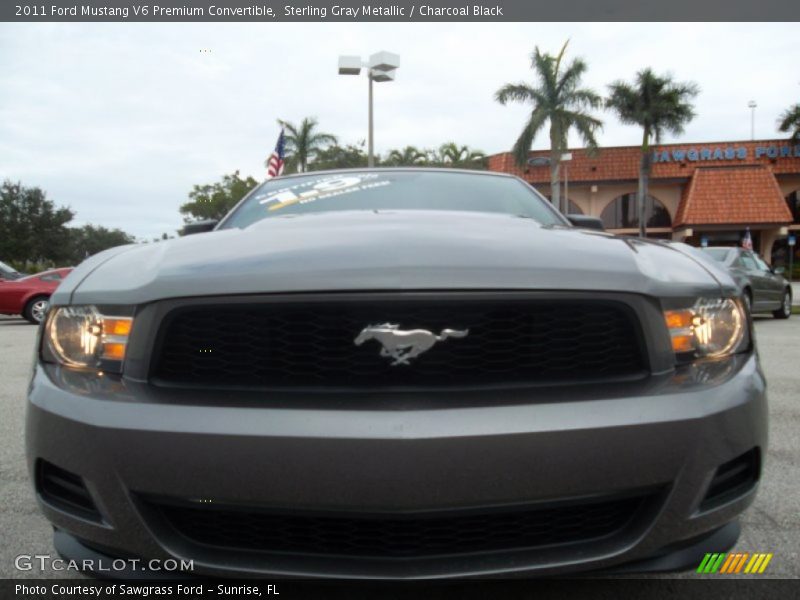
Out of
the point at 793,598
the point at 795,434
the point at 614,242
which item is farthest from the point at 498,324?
the point at 795,434

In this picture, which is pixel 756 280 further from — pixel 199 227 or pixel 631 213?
pixel 631 213

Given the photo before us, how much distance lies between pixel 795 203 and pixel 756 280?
3138cm

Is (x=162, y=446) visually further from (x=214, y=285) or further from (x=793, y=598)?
(x=793, y=598)

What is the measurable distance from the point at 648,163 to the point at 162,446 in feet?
120

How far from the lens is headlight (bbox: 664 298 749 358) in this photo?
1591 mm

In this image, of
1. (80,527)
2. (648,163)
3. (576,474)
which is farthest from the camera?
(648,163)

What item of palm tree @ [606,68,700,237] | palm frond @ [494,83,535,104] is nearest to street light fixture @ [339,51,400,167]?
palm frond @ [494,83,535,104]

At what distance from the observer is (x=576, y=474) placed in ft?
4.54

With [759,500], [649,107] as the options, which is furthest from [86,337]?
[649,107]

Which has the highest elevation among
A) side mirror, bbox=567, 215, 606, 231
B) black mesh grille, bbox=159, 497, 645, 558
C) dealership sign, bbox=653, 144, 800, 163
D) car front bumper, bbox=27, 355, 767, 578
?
dealership sign, bbox=653, 144, 800, 163

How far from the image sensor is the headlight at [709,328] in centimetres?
159

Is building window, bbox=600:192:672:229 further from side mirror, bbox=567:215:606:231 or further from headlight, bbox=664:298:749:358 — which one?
headlight, bbox=664:298:749:358

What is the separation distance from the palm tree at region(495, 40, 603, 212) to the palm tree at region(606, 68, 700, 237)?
4.06 metres

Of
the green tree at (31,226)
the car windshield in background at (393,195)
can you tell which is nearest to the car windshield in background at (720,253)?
the car windshield in background at (393,195)
